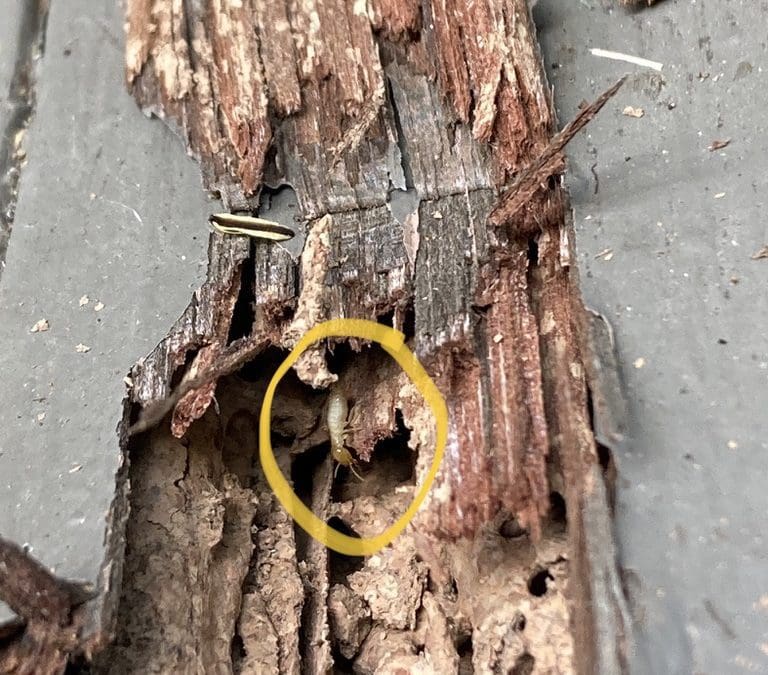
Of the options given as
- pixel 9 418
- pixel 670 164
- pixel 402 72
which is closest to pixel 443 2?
pixel 402 72

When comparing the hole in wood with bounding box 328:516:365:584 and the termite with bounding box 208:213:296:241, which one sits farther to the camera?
the termite with bounding box 208:213:296:241

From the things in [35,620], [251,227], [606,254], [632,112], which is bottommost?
[35,620]

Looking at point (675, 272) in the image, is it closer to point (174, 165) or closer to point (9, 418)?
point (174, 165)

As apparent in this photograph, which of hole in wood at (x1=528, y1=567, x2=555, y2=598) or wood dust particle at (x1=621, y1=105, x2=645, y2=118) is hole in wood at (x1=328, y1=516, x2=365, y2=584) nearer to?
hole in wood at (x1=528, y1=567, x2=555, y2=598)

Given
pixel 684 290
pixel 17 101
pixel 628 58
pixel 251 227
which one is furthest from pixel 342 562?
pixel 17 101

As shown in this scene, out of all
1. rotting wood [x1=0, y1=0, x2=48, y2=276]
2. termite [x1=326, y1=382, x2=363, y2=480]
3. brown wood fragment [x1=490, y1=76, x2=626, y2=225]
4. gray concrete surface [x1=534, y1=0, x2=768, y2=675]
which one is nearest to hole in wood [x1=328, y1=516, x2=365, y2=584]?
termite [x1=326, y1=382, x2=363, y2=480]

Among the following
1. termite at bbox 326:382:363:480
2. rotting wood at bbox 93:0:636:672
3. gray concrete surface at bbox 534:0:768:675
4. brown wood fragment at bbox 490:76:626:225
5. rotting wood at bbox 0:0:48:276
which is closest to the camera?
gray concrete surface at bbox 534:0:768:675

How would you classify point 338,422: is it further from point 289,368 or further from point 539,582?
point 539,582
